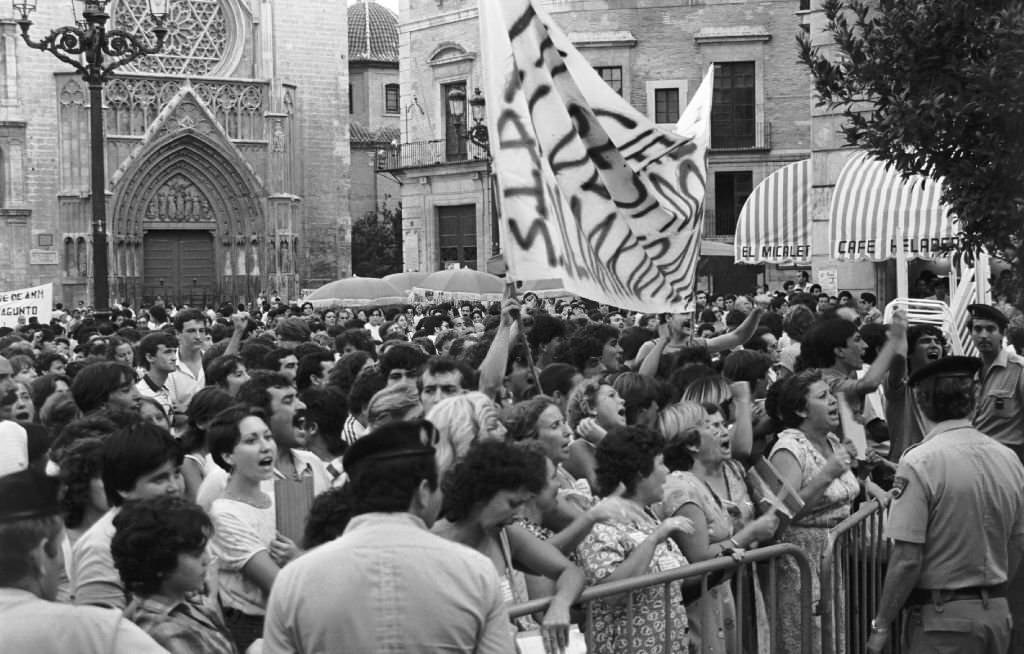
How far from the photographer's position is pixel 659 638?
5.14 metres

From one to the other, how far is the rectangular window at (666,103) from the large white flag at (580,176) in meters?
27.2

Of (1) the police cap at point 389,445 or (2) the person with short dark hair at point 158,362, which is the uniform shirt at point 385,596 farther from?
(2) the person with short dark hair at point 158,362

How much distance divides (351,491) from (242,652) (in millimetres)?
1572

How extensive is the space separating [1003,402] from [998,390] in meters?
0.08

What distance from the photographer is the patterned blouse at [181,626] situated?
12.8 feet

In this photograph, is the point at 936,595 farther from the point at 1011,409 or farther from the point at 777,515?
the point at 1011,409

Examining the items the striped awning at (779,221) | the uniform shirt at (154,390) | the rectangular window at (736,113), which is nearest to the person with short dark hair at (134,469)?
the uniform shirt at (154,390)

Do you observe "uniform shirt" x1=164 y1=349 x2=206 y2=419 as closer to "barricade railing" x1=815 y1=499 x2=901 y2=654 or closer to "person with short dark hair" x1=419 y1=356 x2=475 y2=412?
"person with short dark hair" x1=419 y1=356 x2=475 y2=412

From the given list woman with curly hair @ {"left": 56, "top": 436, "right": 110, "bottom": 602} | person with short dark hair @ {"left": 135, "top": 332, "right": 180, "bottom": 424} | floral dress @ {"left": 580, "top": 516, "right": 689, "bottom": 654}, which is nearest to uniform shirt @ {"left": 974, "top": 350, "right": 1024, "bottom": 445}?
floral dress @ {"left": 580, "top": 516, "right": 689, "bottom": 654}

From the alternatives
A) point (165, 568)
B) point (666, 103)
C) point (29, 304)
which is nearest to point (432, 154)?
point (666, 103)

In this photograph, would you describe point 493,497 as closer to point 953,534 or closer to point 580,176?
point 953,534

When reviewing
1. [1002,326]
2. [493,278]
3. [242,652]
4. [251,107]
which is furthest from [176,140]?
[242,652]

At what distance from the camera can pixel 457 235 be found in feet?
126

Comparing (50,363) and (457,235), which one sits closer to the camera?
(50,363)
